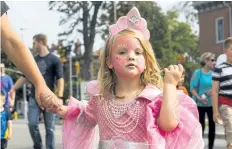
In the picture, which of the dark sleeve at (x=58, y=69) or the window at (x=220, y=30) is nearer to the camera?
the dark sleeve at (x=58, y=69)

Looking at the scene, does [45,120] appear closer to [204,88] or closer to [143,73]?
[204,88]

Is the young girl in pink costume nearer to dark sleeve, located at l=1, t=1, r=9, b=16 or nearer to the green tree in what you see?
dark sleeve, located at l=1, t=1, r=9, b=16

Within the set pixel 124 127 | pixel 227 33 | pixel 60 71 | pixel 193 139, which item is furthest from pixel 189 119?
pixel 227 33

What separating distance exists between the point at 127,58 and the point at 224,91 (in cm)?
354

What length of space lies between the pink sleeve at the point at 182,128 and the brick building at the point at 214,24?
38777 mm

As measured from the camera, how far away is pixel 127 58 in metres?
3.54

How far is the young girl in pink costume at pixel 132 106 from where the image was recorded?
11.1 feet

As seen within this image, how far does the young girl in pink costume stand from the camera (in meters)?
3.38

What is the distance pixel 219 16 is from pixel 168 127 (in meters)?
41.2

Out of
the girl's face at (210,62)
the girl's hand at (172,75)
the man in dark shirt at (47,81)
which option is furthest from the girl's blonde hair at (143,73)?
the girl's face at (210,62)

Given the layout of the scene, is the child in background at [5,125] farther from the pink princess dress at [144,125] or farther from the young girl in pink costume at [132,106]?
the pink princess dress at [144,125]

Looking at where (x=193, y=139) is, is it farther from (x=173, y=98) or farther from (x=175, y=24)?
(x=175, y=24)

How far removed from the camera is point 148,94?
349cm

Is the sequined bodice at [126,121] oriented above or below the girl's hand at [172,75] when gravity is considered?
below
